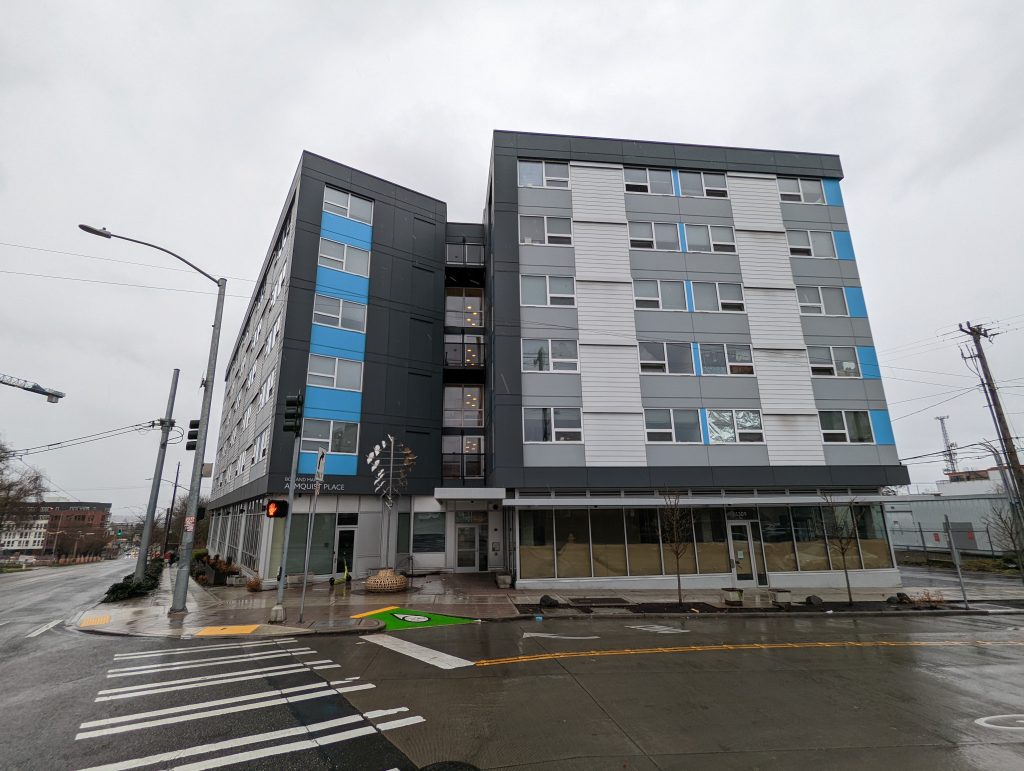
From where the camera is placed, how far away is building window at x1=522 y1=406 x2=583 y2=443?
824 inches

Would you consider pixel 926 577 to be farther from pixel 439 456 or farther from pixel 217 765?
pixel 217 765

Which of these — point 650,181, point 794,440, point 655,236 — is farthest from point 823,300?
point 650,181

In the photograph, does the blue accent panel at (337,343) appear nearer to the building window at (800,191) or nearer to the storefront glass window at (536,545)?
the storefront glass window at (536,545)

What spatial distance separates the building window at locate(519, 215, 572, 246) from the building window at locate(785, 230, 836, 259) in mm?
11784

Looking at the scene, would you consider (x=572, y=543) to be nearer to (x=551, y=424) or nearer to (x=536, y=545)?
(x=536, y=545)

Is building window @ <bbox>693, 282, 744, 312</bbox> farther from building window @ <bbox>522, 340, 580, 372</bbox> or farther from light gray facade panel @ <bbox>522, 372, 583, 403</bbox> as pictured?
light gray facade panel @ <bbox>522, 372, 583, 403</bbox>

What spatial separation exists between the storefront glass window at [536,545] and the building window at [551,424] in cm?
324

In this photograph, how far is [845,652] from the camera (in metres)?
10.9

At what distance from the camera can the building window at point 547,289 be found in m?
22.5

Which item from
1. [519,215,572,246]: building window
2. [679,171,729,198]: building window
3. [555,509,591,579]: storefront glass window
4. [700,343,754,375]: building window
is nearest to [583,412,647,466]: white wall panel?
[555,509,591,579]: storefront glass window

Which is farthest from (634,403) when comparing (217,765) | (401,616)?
(217,765)

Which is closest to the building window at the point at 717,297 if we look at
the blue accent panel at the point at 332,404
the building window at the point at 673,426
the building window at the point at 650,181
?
the building window at the point at 650,181

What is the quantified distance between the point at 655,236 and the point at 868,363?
12.2 meters

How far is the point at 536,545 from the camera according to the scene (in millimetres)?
20047
